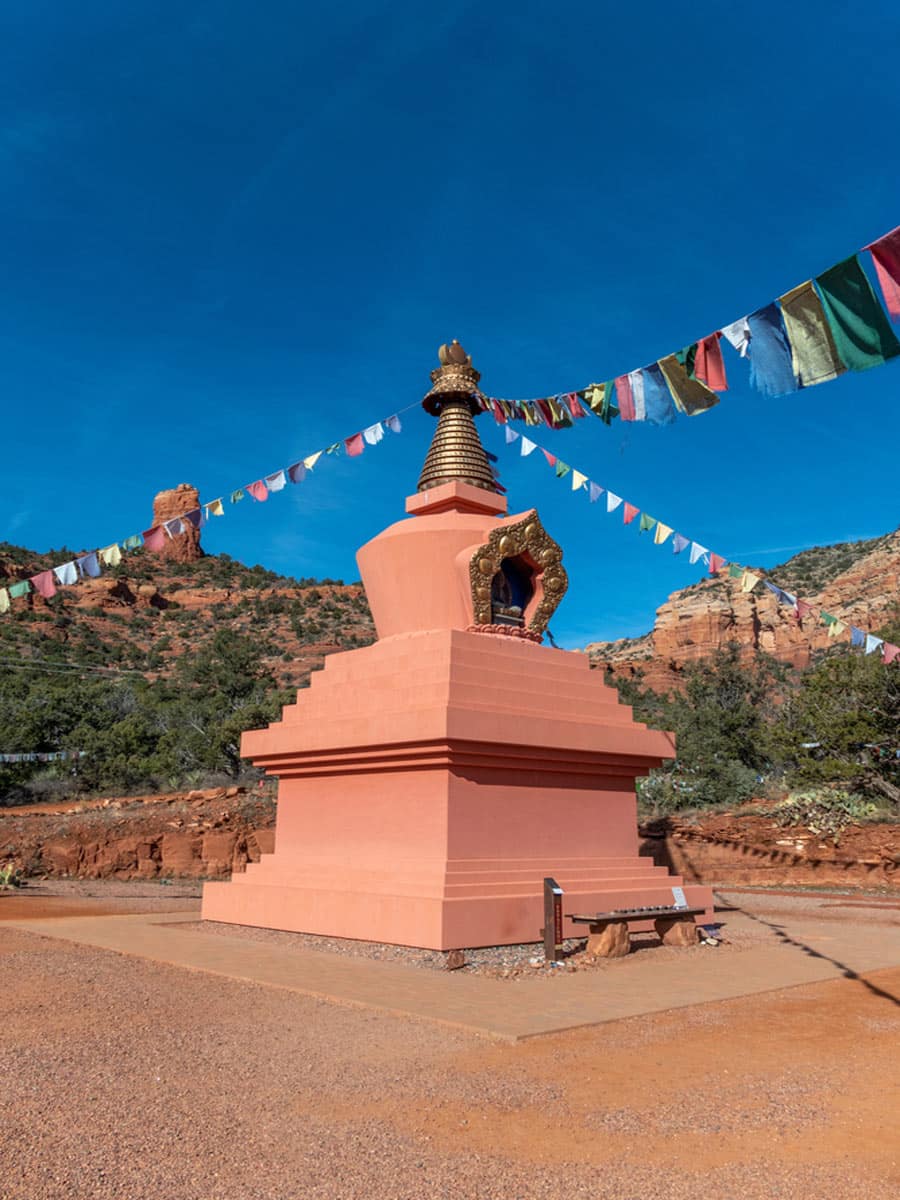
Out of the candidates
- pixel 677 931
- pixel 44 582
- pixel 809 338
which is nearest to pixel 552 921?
pixel 677 931

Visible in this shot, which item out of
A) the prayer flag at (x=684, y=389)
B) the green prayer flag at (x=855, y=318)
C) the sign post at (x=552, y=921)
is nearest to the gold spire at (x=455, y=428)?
the prayer flag at (x=684, y=389)

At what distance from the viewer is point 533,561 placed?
12.1 meters

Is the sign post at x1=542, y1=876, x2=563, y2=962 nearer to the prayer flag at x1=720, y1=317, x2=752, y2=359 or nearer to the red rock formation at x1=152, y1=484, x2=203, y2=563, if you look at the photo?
the prayer flag at x1=720, y1=317, x2=752, y2=359

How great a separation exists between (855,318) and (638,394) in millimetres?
2895

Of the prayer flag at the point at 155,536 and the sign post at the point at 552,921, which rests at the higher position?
the prayer flag at the point at 155,536

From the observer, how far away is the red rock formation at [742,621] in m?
68.2

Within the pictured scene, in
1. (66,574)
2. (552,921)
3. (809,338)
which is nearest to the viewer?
(809,338)

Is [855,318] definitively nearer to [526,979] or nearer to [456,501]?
[526,979]

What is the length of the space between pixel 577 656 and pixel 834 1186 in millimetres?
8504

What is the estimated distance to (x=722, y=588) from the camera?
92.6m

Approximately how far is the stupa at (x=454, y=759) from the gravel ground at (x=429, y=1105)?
2979mm

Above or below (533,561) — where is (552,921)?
below

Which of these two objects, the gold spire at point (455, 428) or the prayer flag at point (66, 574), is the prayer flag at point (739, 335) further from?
the prayer flag at point (66, 574)

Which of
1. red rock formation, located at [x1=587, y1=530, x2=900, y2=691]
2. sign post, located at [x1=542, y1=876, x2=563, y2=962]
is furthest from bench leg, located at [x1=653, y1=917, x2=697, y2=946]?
red rock formation, located at [x1=587, y1=530, x2=900, y2=691]
